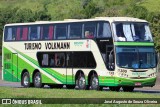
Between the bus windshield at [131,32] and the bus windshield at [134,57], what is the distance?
0.57 meters

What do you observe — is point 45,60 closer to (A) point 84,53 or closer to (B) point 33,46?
(B) point 33,46

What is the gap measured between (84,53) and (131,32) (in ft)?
9.78

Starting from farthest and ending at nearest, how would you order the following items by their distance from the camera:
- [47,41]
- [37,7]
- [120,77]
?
[37,7] → [47,41] → [120,77]

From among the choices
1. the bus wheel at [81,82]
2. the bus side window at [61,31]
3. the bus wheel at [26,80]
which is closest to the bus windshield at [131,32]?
the bus wheel at [81,82]

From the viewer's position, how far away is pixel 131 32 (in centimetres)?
3809

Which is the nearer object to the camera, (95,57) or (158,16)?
(95,57)

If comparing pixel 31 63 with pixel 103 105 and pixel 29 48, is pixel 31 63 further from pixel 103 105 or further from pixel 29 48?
pixel 103 105

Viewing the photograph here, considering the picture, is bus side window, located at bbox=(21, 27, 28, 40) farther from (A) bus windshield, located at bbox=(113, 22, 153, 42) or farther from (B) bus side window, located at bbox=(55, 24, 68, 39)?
(A) bus windshield, located at bbox=(113, 22, 153, 42)

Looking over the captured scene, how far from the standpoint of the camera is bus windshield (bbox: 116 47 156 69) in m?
37.2


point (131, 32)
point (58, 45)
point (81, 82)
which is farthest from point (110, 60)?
point (58, 45)

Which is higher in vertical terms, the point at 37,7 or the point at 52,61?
the point at 37,7

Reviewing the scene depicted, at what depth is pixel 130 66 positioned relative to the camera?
37375 millimetres

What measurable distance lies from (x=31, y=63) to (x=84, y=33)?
5.54 m

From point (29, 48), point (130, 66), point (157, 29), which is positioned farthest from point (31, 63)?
point (157, 29)
